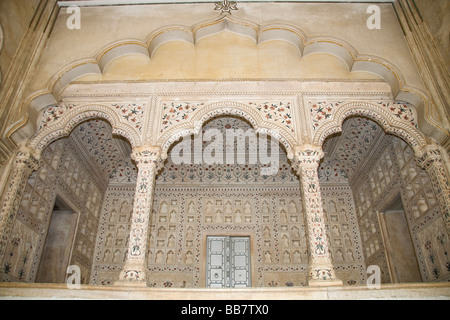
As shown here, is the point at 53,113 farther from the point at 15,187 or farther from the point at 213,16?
the point at 213,16

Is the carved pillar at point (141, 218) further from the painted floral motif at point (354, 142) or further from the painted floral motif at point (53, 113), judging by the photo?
the painted floral motif at point (354, 142)

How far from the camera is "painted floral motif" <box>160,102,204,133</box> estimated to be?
6227mm

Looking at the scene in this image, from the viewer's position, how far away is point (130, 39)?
22.3 feet

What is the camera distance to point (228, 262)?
8.48m

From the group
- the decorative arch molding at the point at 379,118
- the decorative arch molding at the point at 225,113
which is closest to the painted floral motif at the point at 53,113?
the decorative arch molding at the point at 225,113

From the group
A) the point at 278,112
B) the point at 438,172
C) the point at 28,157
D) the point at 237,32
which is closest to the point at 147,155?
the point at 28,157

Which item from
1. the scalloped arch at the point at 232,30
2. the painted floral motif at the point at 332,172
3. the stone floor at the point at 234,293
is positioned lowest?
the stone floor at the point at 234,293

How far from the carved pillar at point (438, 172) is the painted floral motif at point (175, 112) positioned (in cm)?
384

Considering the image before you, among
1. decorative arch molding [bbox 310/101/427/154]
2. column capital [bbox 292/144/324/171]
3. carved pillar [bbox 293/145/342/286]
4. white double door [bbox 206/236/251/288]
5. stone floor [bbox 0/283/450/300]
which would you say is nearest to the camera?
stone floor [bbox 0/283/450/300]

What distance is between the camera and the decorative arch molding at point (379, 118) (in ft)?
19.5

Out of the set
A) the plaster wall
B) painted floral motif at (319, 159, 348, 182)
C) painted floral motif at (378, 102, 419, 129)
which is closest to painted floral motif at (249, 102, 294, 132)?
the plaster wall

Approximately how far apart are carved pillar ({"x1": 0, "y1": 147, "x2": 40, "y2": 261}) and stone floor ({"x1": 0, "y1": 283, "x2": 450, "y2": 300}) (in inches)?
37.6

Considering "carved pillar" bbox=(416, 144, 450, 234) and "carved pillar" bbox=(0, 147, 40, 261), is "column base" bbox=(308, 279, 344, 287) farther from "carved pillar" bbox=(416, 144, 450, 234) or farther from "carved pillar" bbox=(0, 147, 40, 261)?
"carved pillar" bbox=(0, 147, 40, 261)
